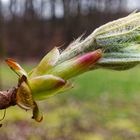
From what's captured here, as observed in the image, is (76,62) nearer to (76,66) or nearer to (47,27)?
(76,66)

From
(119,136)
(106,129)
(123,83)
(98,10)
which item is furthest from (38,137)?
(98,10)

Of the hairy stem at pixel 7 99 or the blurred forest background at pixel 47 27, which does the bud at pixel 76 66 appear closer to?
the hairy stem at pixel 7 99

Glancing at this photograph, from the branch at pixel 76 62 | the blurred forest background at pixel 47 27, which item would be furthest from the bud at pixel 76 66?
the blurred forest background at pixel 47 27

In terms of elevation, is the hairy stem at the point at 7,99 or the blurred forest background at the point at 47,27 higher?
the hairy stem at the point at 7,99

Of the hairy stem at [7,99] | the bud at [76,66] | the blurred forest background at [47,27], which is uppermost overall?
the bud at [76,66]

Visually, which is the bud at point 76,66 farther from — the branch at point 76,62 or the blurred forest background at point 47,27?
the blurred forest background at point 47,27

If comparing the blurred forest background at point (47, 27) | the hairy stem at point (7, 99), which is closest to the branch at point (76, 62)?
the hairy stem at point (7, 99)

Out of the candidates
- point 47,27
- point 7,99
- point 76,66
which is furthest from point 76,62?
point 47,27

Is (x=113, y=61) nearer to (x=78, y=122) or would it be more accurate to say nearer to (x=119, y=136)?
(x=119, y=136)

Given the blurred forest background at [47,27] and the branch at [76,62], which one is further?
the blurred forest background at [47,27]

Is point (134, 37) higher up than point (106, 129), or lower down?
higher up

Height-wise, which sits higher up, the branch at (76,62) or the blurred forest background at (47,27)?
the branch at (76,62)
